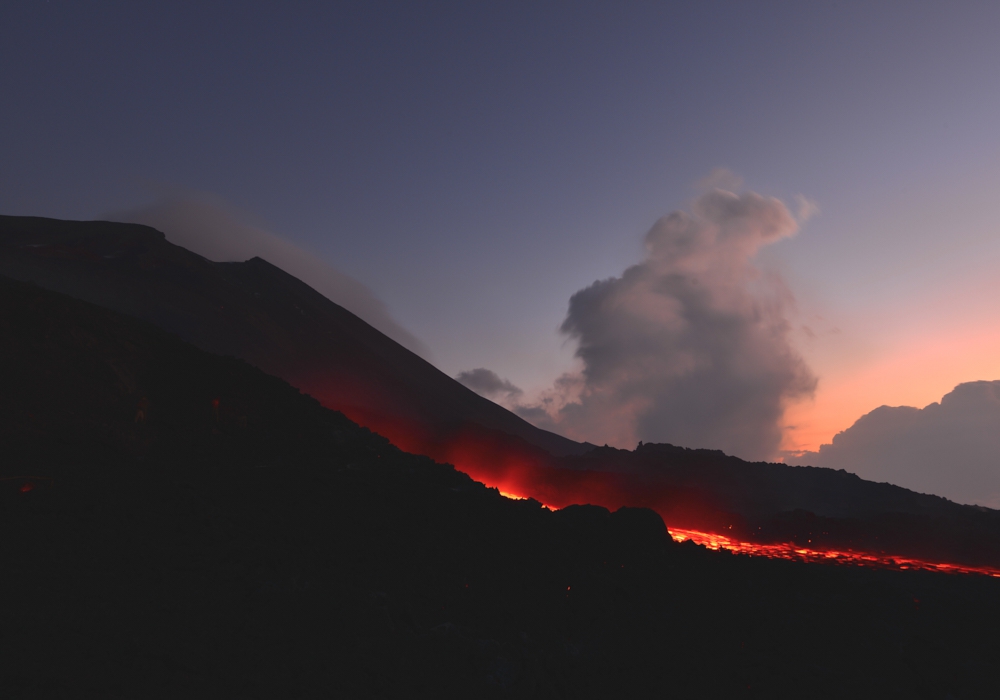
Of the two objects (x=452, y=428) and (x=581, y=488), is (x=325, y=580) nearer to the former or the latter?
(x=581, y=488)

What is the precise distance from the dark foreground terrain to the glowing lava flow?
761cm

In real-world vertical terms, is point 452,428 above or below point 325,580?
above

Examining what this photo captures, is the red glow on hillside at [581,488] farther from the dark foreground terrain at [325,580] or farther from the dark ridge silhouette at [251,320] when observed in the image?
the dark foreground terrain at [325,580]

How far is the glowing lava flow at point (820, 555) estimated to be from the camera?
30500 millimetres

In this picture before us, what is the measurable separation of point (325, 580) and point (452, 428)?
163 feet

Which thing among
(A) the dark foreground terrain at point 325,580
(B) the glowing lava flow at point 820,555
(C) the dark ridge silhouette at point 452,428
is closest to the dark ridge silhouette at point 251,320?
(C) the dark ridge silhouette at point 452,428

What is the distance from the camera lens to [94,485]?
12820 millimetres

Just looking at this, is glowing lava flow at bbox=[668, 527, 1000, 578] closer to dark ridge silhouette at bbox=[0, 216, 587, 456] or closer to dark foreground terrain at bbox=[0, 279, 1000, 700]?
dark foreground terrain at bbox=[0, 279, 1000, 700]

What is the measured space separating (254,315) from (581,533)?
6488 cm

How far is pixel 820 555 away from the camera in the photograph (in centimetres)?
3266

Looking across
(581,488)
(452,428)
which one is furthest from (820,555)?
(452,428)

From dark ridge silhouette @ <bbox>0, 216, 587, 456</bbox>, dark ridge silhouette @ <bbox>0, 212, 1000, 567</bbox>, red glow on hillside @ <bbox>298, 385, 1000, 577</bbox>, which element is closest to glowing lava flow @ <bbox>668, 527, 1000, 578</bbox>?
red glow on hillside @ <bbox>298, 385, 1000, 577</bbox>

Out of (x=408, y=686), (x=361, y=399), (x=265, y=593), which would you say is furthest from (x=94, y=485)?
(x=361, y=399)

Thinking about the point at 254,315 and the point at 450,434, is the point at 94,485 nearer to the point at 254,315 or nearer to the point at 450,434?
the point at 450,434
